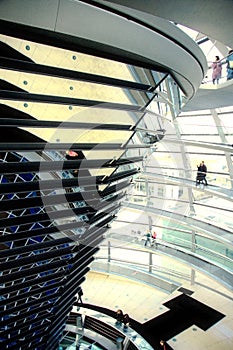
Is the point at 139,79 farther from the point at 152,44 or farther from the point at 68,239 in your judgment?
the point at 68,239

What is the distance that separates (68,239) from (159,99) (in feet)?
10.7

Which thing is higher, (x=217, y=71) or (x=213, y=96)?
(x=217, y=71)

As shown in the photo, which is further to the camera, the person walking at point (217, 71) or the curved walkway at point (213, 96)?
the person walking at point (217, 71)

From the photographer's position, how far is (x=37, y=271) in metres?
5.83

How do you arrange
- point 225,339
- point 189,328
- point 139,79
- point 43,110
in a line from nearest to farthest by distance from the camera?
point 139,79 < point 43,110 < point 225,339 < point 189,328

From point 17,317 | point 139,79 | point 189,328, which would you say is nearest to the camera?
point 139,79

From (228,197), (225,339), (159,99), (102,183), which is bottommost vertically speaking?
(225,339)

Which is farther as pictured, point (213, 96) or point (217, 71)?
point (217, 71)

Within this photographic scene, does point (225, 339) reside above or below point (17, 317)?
below

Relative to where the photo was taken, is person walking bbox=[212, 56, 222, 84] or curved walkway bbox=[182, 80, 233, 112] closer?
curved walkway bbox=[182, 80, 233, 112]

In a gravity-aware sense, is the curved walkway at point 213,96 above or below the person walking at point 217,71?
below

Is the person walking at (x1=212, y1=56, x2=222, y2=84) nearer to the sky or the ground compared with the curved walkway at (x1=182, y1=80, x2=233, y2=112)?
nearer to the sky

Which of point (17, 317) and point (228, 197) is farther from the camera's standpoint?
point (228, 197)

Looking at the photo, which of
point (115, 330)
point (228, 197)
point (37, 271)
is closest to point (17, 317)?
point (37, 271)
